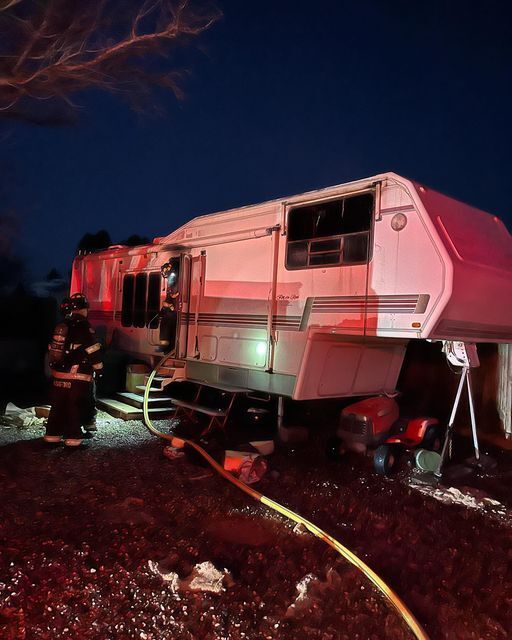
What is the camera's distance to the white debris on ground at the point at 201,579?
3602 millimetres

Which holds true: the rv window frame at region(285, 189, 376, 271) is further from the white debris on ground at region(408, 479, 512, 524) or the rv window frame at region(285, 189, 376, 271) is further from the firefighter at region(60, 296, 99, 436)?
the firefighter at region(60, 296, 99, 436)

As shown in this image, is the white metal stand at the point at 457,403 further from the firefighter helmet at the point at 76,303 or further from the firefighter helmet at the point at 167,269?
the firefighter helmet at the point at 76,303

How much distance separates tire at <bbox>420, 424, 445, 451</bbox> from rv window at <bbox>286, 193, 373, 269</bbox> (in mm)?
2526

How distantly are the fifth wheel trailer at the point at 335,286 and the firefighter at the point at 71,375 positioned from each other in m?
1.94

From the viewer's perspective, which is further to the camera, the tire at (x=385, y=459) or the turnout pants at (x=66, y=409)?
the turnout pants at (x=66, y=409)

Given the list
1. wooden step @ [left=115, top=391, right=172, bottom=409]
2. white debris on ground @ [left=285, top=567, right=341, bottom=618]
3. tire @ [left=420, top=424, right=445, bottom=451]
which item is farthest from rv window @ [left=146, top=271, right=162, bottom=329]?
white debris on ground @ [left=285, top=567, right=341, bottom=618]

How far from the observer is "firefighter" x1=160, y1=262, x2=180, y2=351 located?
9.04 metres

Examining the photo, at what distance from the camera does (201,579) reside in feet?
12.2

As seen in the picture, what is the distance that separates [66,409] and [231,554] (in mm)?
3818

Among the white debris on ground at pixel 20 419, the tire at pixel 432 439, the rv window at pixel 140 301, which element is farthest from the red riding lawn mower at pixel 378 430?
the rv window at pixel 140 301

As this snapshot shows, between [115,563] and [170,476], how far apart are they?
221 centimetres

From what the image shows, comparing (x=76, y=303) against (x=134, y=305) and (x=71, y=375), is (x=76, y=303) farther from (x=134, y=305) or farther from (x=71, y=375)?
Answer: (x=134, y=305)

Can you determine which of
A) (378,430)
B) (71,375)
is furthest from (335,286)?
(71,375)

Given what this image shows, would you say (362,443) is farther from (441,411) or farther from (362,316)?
(441,411)
